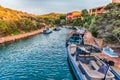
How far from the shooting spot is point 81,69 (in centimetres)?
2730

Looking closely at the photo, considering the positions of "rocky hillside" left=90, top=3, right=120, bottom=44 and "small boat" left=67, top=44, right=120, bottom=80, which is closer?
"small boat" left=67, top=44, right=120, bottom=80

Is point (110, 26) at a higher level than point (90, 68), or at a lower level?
higher

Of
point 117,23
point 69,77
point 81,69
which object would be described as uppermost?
point 117,23

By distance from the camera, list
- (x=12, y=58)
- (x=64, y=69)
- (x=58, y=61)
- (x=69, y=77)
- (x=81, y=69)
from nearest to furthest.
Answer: (x=81, y=69)
(x=69, y=77)
(x=64, y=69)
(x=58, y=61)
(x=12, y=58)

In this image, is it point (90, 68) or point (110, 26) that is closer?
point (90, 68)

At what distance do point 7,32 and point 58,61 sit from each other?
49.3m

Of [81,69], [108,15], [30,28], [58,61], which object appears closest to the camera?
[81,69]

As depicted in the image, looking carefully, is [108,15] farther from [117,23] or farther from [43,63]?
[43,63]

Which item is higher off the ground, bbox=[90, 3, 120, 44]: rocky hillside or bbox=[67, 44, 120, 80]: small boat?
bbox=[90, 3, 120, 44]: rocky hillside

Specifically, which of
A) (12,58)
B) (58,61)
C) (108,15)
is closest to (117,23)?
(108,15)

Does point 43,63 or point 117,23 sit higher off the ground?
point 117,23

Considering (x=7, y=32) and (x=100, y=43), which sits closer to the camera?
(x=100, y=43)

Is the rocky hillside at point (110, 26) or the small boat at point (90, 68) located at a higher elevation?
the rocky hillside at point (110, 26)

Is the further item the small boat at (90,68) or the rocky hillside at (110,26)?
the rocky hillside at (110,26)
